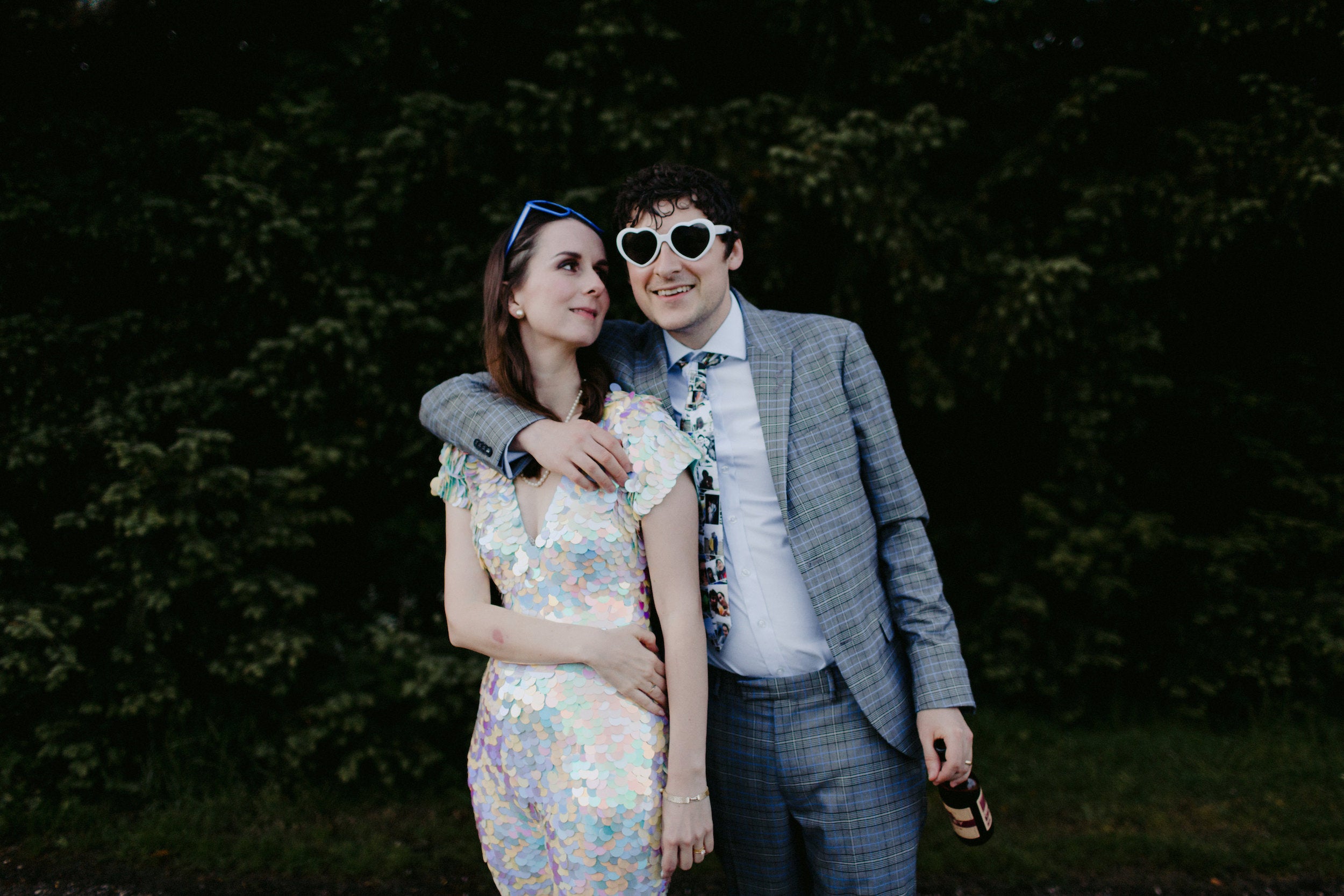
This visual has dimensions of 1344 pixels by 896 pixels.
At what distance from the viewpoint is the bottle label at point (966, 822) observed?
6.51 ft

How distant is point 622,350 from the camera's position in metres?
2.22

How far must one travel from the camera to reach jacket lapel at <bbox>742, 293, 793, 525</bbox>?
1.98 m

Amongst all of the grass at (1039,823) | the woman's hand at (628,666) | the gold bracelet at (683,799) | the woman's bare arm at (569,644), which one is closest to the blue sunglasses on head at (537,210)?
the woman's bare arm at (569,644)

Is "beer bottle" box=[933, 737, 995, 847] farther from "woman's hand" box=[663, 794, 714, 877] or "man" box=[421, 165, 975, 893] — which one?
"woman's hand" box=[663, 794, 714, 877]

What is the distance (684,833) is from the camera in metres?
1.67

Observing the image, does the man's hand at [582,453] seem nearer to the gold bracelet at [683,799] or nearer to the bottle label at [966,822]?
the gold bracelet at [683,799]

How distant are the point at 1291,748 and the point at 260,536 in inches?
206

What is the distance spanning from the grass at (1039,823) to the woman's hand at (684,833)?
1.92 metres

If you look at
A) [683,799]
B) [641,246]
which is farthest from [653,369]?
[683,799]

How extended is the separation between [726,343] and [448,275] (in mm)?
2268

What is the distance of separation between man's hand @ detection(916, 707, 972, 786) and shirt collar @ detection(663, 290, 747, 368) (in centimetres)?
104

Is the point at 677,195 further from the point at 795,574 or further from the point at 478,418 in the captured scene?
the point at 795,574

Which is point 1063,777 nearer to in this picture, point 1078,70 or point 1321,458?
point 1321,458

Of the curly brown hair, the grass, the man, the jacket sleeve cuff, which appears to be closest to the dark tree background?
the grass
